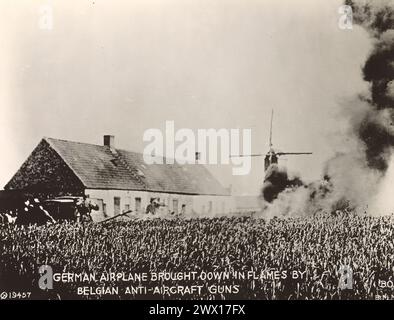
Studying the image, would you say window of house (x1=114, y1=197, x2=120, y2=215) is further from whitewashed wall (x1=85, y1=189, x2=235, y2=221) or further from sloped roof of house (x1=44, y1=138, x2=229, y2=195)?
sloped roof of house (x1=44, y1=138, x2=229, y2=195)

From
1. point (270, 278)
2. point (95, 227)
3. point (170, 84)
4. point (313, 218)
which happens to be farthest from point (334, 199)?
point (95, 227)

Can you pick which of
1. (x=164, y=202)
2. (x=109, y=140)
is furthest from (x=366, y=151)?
(x=109, y=140)

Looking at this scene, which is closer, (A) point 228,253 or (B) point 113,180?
(A) point 228,253

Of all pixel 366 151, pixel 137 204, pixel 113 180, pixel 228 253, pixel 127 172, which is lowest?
pixel 228 253

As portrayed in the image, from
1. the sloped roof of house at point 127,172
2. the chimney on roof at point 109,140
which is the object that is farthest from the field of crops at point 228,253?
the chimney on roof at point 109,140

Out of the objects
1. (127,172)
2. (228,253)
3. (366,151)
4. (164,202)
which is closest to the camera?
(228,253)

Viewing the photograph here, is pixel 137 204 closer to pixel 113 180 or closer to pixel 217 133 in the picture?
pixel 113 180

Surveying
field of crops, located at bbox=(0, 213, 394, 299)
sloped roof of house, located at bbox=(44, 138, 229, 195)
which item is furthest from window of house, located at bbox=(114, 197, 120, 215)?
sloped roof of house, located at bbox=(44, 138, 229, 195)
